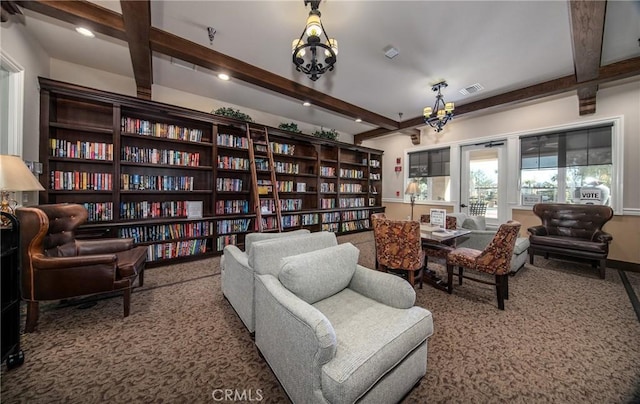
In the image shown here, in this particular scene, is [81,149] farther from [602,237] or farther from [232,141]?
[602,237]

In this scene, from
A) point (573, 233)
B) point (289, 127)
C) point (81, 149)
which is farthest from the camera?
point (289, 127)

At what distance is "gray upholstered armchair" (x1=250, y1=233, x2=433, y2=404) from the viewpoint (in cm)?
99

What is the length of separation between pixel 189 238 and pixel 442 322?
3.59 meters

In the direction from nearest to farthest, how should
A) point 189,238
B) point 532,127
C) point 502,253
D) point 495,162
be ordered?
point 502,253, point 189,238, point 532,127, point 495,162

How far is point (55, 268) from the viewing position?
184cm

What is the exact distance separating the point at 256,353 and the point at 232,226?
2793 millimetres

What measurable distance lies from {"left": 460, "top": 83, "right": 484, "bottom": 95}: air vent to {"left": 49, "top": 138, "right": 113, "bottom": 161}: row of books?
5.47 metres

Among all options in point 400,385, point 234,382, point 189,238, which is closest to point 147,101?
point 189,238

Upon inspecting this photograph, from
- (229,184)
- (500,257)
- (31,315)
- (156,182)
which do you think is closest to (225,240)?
(229,184)

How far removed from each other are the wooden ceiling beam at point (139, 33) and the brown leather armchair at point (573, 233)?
5655 mm

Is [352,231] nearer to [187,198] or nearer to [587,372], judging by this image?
[187,198]

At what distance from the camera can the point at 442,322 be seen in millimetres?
2072

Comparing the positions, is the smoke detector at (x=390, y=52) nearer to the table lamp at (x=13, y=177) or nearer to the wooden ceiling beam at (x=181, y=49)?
the wooden ceiling beam at (x=181, y=49)

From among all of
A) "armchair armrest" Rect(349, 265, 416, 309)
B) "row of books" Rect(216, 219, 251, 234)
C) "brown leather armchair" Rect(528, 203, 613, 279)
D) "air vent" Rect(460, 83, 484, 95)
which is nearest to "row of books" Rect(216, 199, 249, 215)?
"row of books" Rect(216, 219, 251, 234)
